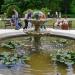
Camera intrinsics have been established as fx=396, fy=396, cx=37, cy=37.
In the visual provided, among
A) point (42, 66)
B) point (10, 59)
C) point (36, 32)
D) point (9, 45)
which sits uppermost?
point (36, 32)

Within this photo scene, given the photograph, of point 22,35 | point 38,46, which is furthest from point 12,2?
point 38,46

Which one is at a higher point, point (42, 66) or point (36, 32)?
point (36, 32)

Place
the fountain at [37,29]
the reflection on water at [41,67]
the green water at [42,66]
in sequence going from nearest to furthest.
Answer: the reflection on water at [41,67], the green water at [42,66], the fountain at [37,29]

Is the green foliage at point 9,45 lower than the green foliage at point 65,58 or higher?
lower

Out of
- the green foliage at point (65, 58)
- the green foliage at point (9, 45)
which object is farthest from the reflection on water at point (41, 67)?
the green foliage at point (9, 45)

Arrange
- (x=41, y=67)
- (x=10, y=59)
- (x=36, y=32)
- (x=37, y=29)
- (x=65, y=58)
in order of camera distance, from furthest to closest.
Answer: (x=37, y=29), (x=36, y=32), (x=65, y=58), (x=10, y=59), (x=41, y=67)

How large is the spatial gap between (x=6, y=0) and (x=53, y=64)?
2334cm

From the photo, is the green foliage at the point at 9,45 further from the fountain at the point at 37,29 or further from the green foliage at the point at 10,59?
the green foliage at the point at 10,59

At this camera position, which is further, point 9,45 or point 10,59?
point 9,45

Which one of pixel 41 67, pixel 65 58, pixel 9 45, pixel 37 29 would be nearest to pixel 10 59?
pixel 41 67

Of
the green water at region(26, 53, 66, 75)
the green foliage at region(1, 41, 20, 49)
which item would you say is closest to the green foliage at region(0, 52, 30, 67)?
the green water at region(26, 53, 66, 75)

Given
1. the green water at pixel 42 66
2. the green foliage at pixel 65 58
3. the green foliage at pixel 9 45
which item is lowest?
the green foliage at pixel 9 45

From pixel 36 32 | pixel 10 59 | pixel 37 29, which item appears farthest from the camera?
pixel 37 29

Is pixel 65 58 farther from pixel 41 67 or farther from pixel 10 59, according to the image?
pixel 10 59
